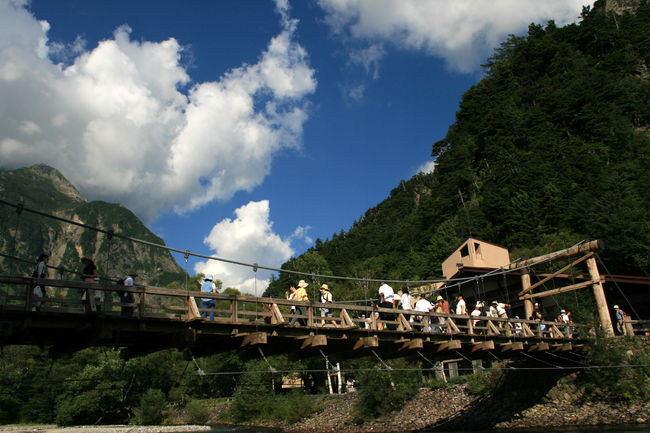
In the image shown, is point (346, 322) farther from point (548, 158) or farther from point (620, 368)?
point (548, 158)

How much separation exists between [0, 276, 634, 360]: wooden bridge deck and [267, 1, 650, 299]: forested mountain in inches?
884

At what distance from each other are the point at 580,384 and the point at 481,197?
3597cm

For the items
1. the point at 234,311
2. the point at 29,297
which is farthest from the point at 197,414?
the point at 29,297

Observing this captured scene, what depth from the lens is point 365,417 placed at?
1100 inches

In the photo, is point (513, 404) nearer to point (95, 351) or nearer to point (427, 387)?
point (427, 387)

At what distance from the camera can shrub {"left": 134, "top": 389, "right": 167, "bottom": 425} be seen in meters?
41.2

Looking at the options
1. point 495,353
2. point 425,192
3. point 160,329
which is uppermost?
point 425,192

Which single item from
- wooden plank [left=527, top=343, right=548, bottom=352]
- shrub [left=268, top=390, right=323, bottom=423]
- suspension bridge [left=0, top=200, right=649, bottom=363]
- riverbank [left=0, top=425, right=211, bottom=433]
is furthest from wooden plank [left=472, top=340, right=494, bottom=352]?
riverbank [left=0, top=425, right=211, bottom=433]

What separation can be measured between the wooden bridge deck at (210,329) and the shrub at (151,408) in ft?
113

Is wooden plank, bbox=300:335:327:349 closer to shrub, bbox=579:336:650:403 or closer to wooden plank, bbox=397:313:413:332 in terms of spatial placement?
wooden plank, bbox=397:313:413:332

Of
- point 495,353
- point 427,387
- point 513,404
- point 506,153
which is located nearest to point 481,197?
point 506,153

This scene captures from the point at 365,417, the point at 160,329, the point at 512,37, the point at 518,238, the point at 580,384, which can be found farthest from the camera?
the point at 512,37

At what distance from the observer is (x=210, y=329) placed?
368 inches

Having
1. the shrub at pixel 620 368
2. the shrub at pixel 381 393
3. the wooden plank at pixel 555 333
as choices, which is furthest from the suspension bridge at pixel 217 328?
the shrub at pixel 381 393
